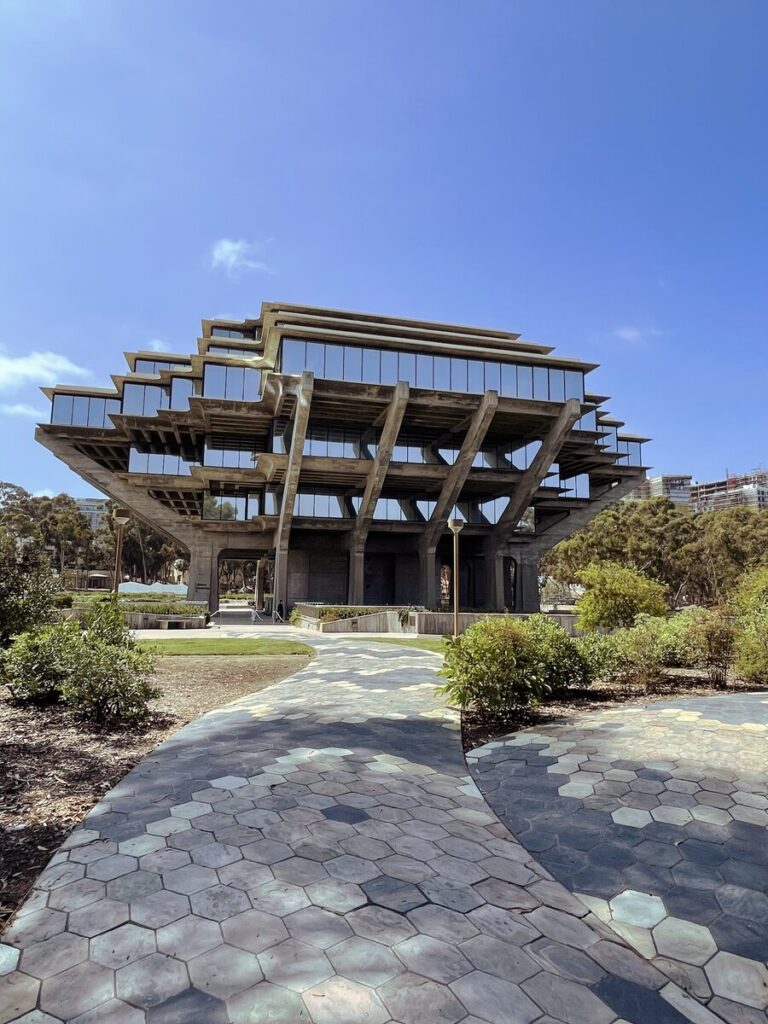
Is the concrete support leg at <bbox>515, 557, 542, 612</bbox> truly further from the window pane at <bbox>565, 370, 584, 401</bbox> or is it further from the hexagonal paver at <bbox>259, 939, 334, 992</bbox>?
the hexagonal paver at <bbox>259, 939, 334, 992</bbox>

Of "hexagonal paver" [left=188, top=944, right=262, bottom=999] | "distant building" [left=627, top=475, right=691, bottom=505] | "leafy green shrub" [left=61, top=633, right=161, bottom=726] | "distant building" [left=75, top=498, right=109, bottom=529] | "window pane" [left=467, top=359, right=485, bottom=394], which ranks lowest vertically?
"hexagonal paver" [left=188, top=944, right=262, bottom=999]

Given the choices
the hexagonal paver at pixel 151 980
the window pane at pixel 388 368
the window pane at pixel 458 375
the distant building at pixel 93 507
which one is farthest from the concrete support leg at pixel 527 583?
the distant building at pixel 93 507

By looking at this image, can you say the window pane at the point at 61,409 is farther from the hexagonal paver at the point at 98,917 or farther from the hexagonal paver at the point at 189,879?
the hexagonal paver at the point at 98,917

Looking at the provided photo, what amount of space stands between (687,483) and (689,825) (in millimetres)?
206854

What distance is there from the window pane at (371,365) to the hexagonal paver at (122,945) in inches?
1335

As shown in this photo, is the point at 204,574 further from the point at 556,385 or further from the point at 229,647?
the point at 556,385

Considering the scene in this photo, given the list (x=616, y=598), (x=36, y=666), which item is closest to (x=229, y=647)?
(x=36, y=666)

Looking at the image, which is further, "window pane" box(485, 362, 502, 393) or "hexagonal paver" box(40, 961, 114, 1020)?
"window pane" box(485, 362, 502, 393)

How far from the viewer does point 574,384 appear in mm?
38969

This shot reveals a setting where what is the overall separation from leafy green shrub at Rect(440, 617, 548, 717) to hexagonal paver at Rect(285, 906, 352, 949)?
16.4ft

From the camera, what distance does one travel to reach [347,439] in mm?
39062

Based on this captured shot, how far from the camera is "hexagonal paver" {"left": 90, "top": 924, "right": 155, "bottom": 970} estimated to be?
8.73ft

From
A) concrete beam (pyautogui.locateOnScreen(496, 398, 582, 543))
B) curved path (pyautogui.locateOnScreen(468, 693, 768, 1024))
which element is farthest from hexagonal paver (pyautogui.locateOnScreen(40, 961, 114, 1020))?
concrete beam (pyautogui.locateOnScreen(496, 398, 582, 543))

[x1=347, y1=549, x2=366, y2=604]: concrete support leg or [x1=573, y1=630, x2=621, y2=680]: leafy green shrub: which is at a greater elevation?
[x1=347, y1=549, x2=366, y2=604]: concrete support leg
